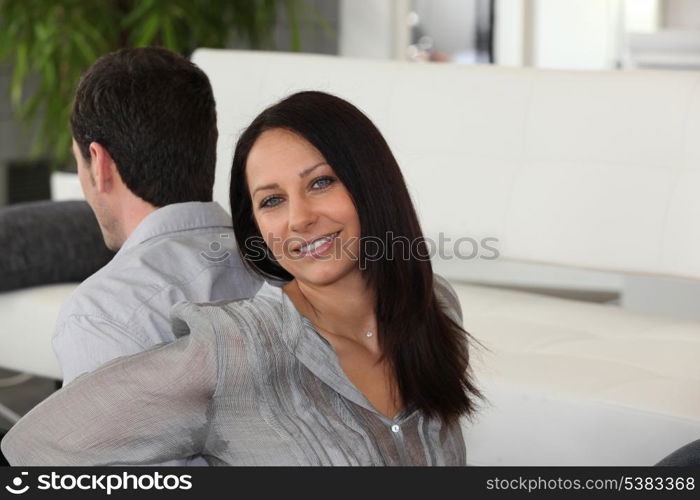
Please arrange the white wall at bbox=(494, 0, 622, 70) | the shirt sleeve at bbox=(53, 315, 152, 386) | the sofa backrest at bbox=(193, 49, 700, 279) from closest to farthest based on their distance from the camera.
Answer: the shirt sleeve at bbox=(53, 315, 152, 386)
the sofa backrest at bbox=(193, 49, 700, 279)
the white wall at bbox=(494, 0, 622, 70)

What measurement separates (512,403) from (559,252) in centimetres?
70

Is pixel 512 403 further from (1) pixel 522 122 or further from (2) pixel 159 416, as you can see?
(2) pixel 159 416

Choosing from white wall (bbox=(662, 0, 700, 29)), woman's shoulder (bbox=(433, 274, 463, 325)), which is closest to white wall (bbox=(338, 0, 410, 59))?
white wall (bbox=(662, 0, 700, 29))

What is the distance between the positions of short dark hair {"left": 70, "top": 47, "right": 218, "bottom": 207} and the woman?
0.32 m

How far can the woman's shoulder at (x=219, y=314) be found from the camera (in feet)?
3.82

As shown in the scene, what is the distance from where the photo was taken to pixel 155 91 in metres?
1.75

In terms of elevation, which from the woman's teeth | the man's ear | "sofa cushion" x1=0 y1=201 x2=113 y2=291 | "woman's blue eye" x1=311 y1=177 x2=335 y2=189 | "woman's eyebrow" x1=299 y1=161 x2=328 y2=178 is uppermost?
"woman's eyebrow" x1=299 y1=161 x2=328 y2=178

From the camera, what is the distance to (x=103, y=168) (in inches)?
68.6

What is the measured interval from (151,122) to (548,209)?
1370 mm

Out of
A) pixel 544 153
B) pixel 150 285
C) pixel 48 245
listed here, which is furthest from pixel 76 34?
pixel 150 285

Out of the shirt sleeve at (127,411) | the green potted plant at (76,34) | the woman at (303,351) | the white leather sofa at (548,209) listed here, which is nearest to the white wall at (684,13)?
the green potted plant at (76,34)

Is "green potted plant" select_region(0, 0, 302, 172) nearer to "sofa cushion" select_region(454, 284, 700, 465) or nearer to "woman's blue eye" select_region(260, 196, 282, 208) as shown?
"sofa cushion" select_region(454, 284, 700, 465)

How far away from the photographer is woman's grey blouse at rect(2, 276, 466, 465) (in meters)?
1.11

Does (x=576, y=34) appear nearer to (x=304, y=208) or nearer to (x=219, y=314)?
(x=304, y=208)
